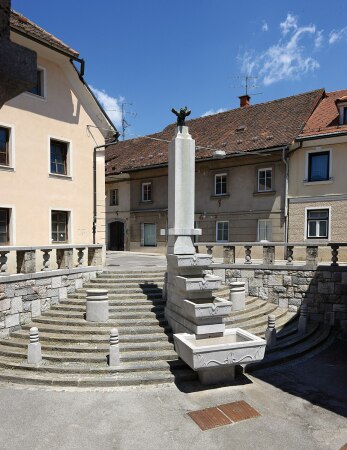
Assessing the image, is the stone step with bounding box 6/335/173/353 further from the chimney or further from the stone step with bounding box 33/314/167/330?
the chimney

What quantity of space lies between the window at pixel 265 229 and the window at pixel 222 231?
205 centimetres

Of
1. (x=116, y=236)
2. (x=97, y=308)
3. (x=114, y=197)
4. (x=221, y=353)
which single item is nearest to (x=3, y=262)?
(x=97, y=308)

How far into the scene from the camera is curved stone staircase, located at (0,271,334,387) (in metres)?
6.91

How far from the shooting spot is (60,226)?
13.5 metres

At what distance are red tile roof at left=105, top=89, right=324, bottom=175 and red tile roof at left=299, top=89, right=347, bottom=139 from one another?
0.34m

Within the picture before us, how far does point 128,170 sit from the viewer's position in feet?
73.9

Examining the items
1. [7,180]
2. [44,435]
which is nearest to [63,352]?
[44,435]

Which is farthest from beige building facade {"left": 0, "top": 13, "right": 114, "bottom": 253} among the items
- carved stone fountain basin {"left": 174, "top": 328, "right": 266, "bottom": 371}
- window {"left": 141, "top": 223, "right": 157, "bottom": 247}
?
carved stone fountain basin {"left": 174, "top": 328, "right": 266, "bottom": 371}

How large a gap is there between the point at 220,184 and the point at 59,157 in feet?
32.2

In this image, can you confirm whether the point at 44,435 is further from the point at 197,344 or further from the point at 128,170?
the point at 128,170

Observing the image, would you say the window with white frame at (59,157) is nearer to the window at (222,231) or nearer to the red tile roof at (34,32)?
the red tile roof at (34,32)

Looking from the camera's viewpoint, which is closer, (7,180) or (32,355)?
(32,355)

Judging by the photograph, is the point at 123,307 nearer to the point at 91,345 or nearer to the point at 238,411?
the point at 91,345

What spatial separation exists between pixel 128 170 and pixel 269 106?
10.4 meters
